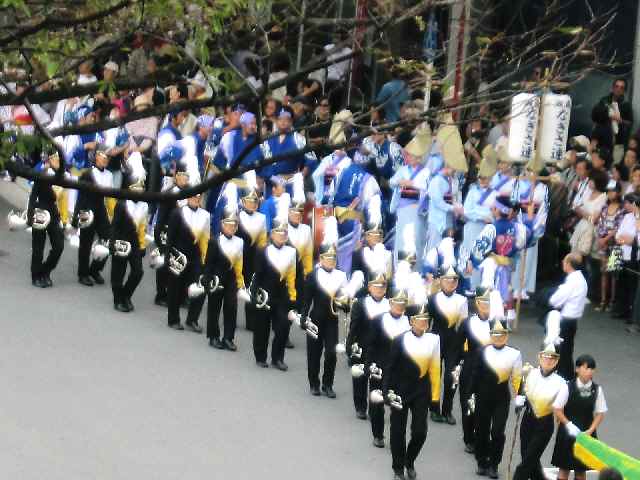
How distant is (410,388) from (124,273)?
4.79 meters

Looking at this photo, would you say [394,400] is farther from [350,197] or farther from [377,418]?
[350,197]

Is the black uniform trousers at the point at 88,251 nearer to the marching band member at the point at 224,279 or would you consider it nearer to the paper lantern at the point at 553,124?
the marching band member at the point at 224,279

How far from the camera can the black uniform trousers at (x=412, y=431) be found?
14531mm

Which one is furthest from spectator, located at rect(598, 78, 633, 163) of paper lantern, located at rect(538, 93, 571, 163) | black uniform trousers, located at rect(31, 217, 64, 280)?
black uniform trousers, located at rect(31, 217, 64, 280)

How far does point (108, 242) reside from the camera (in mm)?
18578

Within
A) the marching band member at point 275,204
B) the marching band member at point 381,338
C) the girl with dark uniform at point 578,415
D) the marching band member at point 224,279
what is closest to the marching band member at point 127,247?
the marching band member at point 224,279

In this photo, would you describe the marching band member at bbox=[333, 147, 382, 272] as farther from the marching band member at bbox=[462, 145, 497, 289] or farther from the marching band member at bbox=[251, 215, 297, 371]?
the marching band member at bbox=[251, 215, 297, 371]

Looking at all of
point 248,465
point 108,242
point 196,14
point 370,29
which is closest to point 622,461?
point 248,465

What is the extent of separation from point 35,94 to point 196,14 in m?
1.02

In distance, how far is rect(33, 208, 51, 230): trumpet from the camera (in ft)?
60.8

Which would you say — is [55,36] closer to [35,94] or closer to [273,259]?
[35,94]

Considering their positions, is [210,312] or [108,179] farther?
[108,179]

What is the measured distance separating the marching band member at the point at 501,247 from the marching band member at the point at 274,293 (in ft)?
7.21

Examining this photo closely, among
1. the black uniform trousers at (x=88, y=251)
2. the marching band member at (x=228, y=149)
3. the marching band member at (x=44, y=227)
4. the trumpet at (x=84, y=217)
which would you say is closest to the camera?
the marching band member at (x=44, y=227)
